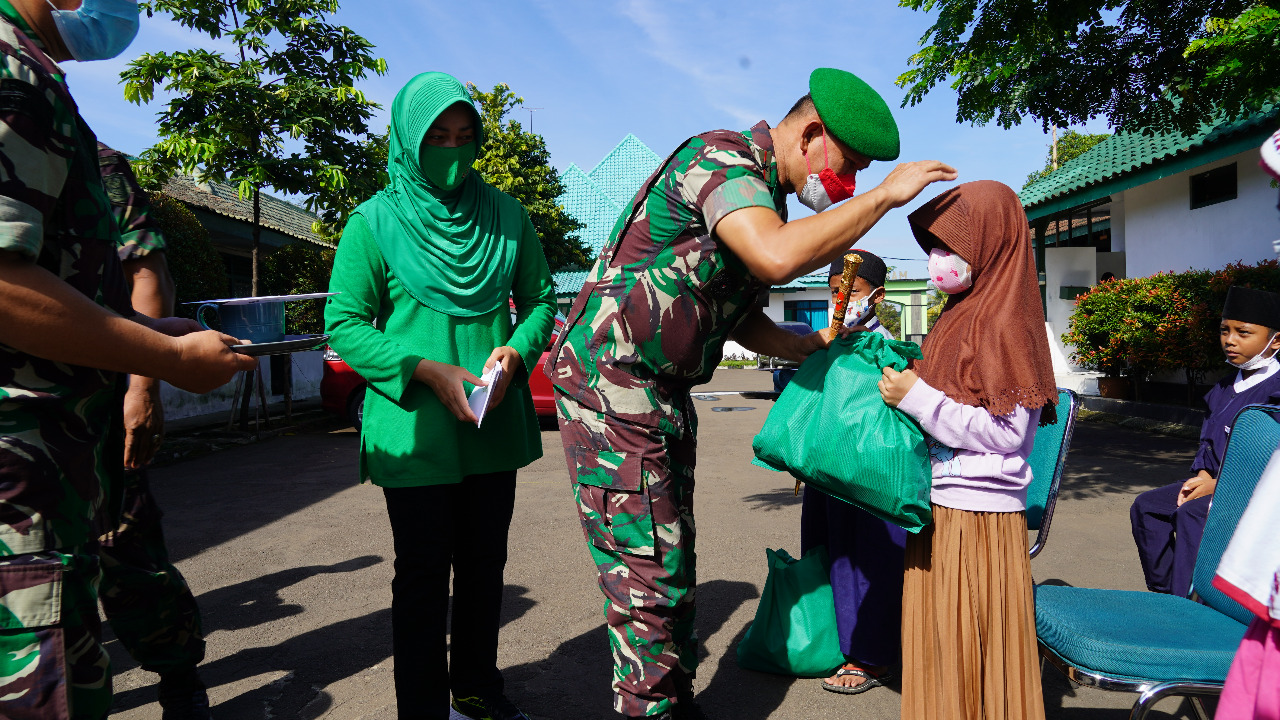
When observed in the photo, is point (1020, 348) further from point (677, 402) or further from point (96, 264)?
point (96, 264)

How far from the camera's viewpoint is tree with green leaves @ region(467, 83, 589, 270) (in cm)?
2123

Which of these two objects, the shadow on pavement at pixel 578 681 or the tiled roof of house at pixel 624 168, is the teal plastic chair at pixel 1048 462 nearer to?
the shadow on pavement at pixel 578 681

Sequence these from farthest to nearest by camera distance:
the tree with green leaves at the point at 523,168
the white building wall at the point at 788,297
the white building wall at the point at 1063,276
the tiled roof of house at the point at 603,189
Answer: the white building wall at the point at 788,297, the tiled roof of house at the point at 603,189, the tree with green leaves at the point at 523,168, the white building wall at the point at 1063,276

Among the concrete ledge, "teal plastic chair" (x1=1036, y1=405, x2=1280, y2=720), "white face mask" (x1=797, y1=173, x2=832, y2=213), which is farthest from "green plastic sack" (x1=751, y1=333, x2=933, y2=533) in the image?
the concrete ledge

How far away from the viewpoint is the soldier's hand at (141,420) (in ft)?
8.07

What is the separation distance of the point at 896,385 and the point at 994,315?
301 millimetres

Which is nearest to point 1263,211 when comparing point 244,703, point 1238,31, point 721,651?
point 1238,31

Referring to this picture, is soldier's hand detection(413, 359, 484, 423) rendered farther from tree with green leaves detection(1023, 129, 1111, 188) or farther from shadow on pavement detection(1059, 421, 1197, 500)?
tree with green leaves detection(1023, 129, 1111, 188)

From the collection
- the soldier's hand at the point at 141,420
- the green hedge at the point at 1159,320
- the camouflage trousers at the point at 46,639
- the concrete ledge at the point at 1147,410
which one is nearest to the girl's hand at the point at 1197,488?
the camouflage trousers at the point at 46,639

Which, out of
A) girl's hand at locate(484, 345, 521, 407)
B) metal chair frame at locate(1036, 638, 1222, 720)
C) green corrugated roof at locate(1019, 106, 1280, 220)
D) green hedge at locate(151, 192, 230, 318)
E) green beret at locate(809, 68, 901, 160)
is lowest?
metal chair frame at locate(1036, 638, 1222, 720)

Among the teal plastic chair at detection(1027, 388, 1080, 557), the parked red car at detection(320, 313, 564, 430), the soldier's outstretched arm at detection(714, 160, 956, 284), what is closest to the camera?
the soldier's outstretched arm at detection(714, 160, 956, 284)

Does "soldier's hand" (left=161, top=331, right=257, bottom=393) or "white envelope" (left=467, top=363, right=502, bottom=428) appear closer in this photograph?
"soldier's hand" (left=161, top=331, right=257, bottom=393)

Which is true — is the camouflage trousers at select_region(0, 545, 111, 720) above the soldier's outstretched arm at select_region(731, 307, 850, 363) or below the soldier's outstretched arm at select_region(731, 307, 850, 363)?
below

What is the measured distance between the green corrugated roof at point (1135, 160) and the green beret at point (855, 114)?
7404mm
